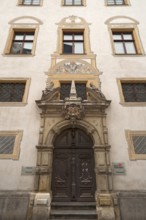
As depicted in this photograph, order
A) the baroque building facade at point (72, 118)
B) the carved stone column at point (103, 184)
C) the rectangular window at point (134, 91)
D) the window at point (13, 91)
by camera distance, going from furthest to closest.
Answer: the rectangular window at point (134, 91), the window at point (13, 91), the baroque building facade at point (72, 118), the carved stone column at point (103, 184)

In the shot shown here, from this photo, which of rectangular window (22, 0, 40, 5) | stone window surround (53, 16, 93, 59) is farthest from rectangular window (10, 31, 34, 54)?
rectangular window (22, 0, 40, 5)

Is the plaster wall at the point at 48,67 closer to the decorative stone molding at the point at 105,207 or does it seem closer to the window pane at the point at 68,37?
the decorative stone molding at the point at 105,207

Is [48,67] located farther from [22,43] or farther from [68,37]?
[68,37]

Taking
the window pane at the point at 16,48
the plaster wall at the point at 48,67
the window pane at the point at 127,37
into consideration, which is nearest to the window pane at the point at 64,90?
the plaster wall at the point at 48,67

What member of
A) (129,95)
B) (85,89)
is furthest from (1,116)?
(129,95)

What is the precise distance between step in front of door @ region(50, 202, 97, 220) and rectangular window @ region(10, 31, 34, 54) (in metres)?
7.84

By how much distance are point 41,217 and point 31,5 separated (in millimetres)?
12318

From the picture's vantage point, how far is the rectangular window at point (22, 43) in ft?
35.7

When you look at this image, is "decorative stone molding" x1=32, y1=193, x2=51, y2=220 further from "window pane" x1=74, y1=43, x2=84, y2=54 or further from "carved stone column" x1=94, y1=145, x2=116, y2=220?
"window pane" x1=74, y1=43, x2=84, y2=54

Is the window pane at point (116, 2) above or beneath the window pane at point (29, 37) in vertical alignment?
above

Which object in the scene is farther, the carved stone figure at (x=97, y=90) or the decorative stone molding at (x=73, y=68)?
the decorative stone molding at (x=73, y=68)

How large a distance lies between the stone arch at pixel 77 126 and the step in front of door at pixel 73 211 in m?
2.19

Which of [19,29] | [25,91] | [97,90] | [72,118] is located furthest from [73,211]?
[19,29]

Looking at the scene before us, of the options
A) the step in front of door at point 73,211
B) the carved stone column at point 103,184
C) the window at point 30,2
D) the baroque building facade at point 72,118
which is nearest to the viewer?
the step in front of door at point 73,211
